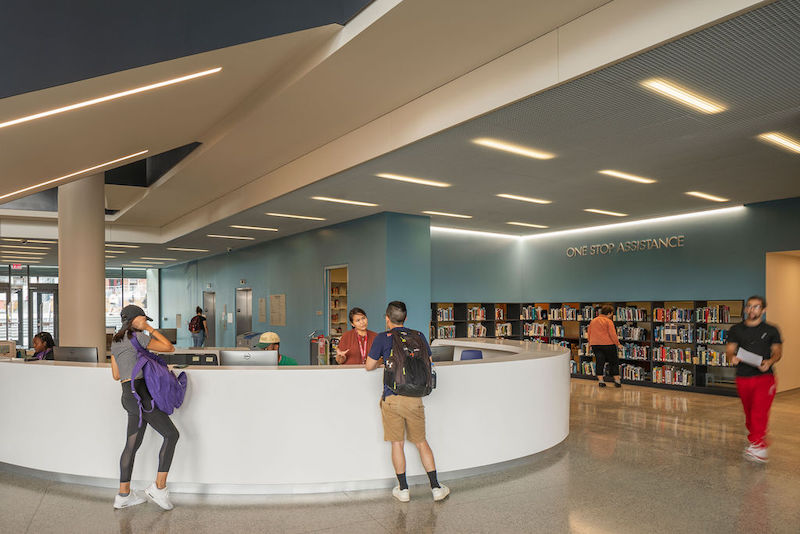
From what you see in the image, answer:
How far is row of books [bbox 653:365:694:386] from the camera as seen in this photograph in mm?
10250

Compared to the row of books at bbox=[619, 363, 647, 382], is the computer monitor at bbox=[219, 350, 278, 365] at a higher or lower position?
higher

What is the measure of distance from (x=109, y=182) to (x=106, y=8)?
7.37m

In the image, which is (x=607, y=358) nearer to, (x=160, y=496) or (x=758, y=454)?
(x=758, y=454)

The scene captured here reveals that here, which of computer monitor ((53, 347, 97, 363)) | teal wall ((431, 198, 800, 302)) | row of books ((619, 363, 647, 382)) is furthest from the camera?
row of books ((619, 363, 647, 382))

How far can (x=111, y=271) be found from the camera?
26.6 meters

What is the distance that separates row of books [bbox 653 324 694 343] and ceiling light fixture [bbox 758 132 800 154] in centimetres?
491

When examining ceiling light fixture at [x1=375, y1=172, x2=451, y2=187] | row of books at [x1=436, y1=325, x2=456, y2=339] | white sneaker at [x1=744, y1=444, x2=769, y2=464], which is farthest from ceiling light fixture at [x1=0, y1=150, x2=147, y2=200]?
white sneaker at [x1=744, y1=444, x2=769, y2=464]

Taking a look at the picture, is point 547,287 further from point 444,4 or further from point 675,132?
point 444,4

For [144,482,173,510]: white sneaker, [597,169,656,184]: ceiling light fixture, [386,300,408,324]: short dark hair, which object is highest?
[597,169,656,184]: ceiling light fixture

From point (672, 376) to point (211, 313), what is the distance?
14.5 m

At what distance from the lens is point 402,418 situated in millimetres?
4305

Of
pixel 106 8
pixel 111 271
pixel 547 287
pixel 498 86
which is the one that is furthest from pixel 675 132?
pixel 111 271

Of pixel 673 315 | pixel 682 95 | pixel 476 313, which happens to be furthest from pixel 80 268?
pixel 673 315

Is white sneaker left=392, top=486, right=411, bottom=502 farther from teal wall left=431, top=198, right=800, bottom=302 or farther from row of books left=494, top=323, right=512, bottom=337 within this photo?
row of books left=494, top=323, right=512, bottom=337
